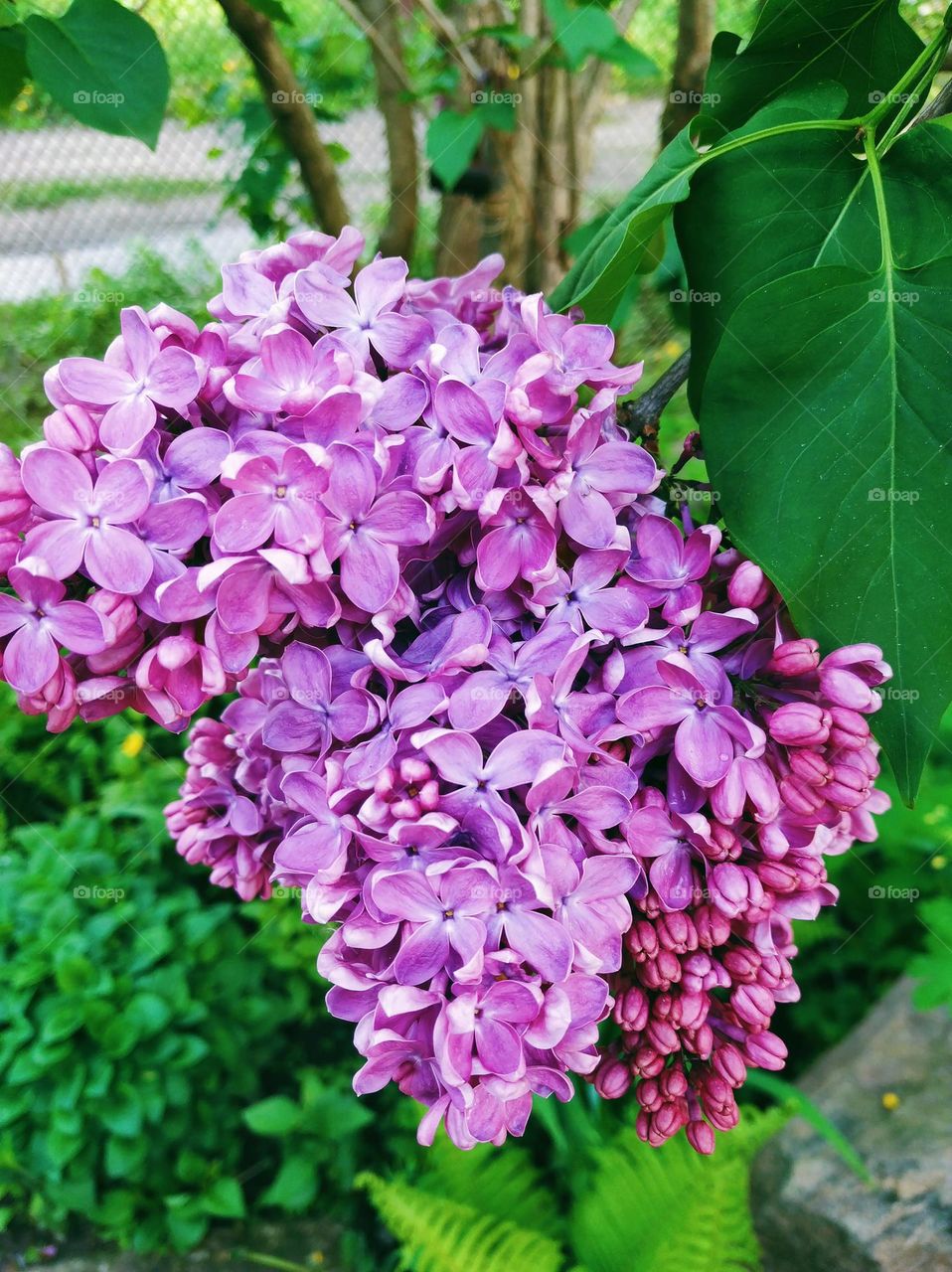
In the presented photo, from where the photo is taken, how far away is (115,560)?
39 cm

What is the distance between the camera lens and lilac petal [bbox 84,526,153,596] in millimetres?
392

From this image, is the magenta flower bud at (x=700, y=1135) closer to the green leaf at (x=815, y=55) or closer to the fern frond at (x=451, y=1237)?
the green leaf at (x=815, y=55)

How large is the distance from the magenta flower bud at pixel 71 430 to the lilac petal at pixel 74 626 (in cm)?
6

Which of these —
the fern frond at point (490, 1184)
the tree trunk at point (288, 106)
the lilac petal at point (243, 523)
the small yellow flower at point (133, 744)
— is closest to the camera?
the lilac petal at point (243, 523)

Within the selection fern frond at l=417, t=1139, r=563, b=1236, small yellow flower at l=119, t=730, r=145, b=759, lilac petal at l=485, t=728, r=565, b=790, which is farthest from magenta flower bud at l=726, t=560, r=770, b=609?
small yellow flower at l=119, t=730, r=145, b=759

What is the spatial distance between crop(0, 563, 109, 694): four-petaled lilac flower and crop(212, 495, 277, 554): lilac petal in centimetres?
6

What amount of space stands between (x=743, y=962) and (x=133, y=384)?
1.22ft

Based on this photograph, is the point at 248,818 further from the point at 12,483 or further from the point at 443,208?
the point at 443,208

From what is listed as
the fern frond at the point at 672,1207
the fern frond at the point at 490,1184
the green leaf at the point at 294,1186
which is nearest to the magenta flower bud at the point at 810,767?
the fern frond at the point at 672,1207

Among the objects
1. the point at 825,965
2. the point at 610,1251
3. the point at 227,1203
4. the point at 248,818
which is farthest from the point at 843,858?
the point at 248,818

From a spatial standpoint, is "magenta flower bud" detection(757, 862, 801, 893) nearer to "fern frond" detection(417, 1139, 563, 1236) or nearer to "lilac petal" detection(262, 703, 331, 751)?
"lilac petal" detection(262, 703, 331, 751)

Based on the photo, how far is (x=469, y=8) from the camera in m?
1.34

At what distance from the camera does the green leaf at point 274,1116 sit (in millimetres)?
1396

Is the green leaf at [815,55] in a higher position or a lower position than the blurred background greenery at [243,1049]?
higher
